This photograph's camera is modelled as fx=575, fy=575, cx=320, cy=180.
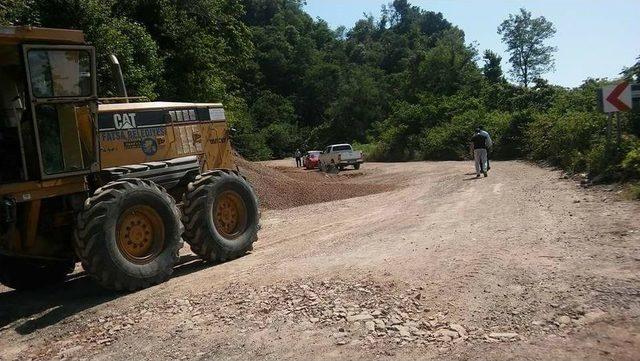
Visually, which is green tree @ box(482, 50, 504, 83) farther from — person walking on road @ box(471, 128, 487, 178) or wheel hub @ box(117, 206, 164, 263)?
wheel hub @ box(117, 206, 164, 263)

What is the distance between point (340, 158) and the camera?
34062mm

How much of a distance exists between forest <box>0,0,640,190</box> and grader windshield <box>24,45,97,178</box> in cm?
573

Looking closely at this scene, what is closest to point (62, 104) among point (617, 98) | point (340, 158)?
point (617, 98)

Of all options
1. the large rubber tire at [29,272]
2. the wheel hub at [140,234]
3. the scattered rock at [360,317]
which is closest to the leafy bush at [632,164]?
the scattered rock at [360,317]

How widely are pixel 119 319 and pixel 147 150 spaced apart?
3.15 m

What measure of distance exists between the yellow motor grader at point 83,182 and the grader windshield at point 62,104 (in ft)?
0.04

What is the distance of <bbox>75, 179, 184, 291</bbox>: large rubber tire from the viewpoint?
273 inches

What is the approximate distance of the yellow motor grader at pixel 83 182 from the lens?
7.02 m

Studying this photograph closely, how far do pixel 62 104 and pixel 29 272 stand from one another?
268 cm

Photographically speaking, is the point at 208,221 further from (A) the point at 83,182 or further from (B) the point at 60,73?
(B) the point at 60,73

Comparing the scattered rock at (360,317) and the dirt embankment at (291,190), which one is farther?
the dirt embankment at (291,190)

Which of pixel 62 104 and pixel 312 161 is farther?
pixel 312 161

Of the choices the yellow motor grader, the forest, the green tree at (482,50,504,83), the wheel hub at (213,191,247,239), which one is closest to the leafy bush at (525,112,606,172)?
the forest

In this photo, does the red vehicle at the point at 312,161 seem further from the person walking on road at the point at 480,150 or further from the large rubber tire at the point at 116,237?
the large rubber tire at the point at 116,237
